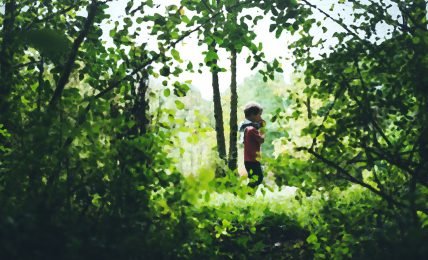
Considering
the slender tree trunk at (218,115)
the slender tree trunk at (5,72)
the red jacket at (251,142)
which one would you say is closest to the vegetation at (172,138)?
the slender tree trunk at (5,72)

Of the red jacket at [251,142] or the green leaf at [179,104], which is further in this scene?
the red jacket at [251,142]

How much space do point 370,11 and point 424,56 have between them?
1.75 feet

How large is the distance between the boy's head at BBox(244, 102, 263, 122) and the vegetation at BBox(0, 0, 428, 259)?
440 centimetres

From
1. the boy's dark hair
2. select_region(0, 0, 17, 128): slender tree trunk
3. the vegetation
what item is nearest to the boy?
the boy's dark hair

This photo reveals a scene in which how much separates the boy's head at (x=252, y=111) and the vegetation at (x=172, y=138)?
4.40 meters

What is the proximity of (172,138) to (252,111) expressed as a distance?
5.04m

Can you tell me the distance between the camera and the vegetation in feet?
6.49

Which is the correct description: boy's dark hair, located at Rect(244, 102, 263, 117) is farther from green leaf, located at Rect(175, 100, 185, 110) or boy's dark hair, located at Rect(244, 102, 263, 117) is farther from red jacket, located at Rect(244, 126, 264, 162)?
green leaf, located at Rect(175, 100, 185, 110)

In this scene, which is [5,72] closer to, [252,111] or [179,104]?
[179,104]

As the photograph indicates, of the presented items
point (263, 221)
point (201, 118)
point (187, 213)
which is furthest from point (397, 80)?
point (263, 221)

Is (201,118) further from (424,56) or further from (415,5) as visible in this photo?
(415,5)

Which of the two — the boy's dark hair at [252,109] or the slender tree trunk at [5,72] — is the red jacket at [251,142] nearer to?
the boy's dark hair at [252,109]

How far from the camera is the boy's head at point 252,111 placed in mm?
7531

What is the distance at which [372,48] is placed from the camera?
2.62 metres
